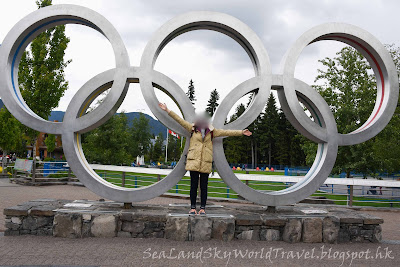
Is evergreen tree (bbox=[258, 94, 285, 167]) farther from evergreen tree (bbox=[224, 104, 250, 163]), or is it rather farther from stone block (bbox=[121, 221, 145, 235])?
stone block (bbox=[121, 221, 145, 235])

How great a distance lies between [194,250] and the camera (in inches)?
194

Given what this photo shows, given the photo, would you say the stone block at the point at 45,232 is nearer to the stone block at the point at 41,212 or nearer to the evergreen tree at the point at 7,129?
the stone block at the point at 41,212

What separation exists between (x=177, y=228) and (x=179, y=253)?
742 millimetres

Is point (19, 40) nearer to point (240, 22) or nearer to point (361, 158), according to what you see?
point (240, 22)

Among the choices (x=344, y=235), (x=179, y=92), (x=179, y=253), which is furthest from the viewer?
(x=179, y=92)

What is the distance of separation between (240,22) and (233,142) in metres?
44.6

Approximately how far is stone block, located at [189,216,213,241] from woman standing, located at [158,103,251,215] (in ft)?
1.14

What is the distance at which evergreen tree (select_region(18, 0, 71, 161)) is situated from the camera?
630 inches

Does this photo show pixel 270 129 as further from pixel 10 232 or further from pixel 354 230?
pixel 10 232

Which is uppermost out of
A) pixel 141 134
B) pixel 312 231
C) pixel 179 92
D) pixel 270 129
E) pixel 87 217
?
pixel 270 129

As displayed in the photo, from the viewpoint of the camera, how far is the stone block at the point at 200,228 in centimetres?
546

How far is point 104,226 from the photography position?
558cm

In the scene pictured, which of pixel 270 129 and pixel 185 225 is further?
pixel 270 129

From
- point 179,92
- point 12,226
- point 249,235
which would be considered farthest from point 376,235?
point 12,226
